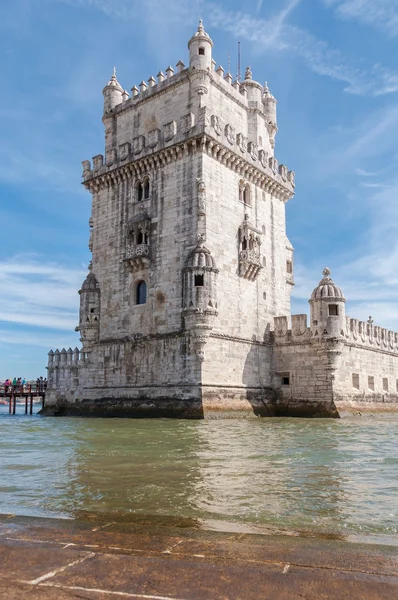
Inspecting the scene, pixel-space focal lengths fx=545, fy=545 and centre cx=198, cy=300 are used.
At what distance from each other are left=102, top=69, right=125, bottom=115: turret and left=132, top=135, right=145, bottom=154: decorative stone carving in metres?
4.92

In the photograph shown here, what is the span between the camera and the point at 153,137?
3180cm

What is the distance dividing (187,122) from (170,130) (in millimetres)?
1198

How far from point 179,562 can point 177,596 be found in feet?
2.30

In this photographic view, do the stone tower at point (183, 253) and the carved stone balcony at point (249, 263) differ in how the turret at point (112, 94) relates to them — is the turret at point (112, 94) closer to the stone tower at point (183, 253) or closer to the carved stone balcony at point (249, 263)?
the stone tower at point (183, 253)

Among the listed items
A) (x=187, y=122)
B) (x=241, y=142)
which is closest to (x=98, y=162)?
(x=187, y=122)

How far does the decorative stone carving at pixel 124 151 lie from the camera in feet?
109

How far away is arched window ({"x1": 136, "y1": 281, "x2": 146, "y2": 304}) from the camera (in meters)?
31.1

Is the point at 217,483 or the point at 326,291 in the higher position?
the point at 326,291

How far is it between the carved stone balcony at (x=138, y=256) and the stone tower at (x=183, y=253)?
0.07 m

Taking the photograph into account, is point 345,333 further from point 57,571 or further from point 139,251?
point 57,571

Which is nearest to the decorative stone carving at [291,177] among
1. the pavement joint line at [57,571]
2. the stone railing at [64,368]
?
the stone railing at [64,368]

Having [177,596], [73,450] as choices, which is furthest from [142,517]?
[73,450]

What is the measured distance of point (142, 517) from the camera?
6445mm

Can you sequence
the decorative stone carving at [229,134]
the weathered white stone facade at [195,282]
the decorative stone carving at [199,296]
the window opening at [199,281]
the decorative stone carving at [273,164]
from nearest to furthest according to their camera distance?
the decorative stone carving at [199,296] < the window opening at [199,281] < the weathered white stone facade at [195,282] < the decorative stone carving at [229,134] < the decorative stone carving at [273,164]
